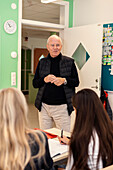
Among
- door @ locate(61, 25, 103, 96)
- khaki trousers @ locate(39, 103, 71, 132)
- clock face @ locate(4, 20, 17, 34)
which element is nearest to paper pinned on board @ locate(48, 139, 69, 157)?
khaki trousers @ locate(39, 103, 71, 132)

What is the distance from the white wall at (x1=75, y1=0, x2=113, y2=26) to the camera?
14.0 ft

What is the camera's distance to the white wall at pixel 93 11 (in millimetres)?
4273

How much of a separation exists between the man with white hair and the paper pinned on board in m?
Answer: 0.82

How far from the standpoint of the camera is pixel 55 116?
119 inches

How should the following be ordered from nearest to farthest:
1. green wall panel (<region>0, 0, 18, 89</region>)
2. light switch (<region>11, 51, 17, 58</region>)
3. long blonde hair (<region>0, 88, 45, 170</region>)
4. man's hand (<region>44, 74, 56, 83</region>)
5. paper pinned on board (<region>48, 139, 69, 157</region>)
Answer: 1. long blonde hair (<region>0, 88, 45, 170</region>)
2. paper pinned on board (<region>48, 139, 69, 157</region>)
3. man's hand (<region>44, 74, 56, 83</region>)
4. green wall panel (<region>0, 0, 18, 89</region>)
5. light switch (<region>11, 51, 17, 58</region>)

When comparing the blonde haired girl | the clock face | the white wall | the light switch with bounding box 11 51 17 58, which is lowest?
the blonde haired girl

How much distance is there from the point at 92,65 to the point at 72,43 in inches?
28.2

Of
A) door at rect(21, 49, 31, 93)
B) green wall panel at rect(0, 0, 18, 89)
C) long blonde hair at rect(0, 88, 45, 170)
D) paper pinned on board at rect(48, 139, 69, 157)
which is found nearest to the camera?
long blonde hair at rect(0, 88, 45, 170)

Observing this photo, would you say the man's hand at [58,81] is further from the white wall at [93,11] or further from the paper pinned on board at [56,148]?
the white wall at [93,11]

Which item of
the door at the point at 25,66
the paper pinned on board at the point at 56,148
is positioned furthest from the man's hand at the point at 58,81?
the door at the point at 25,66

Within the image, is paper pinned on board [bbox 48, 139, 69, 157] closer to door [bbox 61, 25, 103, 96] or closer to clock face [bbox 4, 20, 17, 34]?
door [bbox 61, 25, 103, 96]

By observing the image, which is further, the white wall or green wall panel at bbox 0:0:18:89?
the white wall

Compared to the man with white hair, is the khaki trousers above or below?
below

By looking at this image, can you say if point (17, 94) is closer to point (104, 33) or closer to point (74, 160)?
point (74, 160)
